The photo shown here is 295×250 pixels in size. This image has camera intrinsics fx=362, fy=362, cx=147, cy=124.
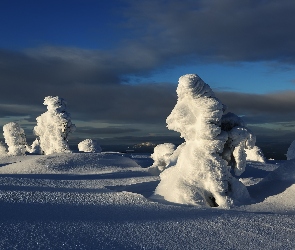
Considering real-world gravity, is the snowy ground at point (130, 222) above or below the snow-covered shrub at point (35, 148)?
below

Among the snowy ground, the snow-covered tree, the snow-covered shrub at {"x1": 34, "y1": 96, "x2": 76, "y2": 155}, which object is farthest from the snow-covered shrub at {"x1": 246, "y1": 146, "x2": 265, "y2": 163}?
the snow-covered tree

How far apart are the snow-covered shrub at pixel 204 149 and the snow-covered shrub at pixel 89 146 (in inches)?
716

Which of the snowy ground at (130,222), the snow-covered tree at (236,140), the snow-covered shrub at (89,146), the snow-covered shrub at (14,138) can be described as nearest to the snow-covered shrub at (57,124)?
the snow-covered shrub at (89,146)

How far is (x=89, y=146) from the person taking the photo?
27828 mm

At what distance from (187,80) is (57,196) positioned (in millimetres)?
4293

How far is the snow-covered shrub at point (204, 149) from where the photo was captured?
9109 millimetres

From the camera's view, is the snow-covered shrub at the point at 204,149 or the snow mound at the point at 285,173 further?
the snow mound at the point at 285,173

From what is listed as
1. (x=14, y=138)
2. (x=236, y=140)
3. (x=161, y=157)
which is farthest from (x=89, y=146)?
(x=236, y=140)

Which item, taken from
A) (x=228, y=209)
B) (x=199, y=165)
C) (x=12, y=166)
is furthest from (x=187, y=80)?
(x=12, y=166)

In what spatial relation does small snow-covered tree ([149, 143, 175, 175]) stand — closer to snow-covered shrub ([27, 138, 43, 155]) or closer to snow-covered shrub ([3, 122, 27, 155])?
snow-covered shrub ([27, 138, 43, 155])

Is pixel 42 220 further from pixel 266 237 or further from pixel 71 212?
pixel 266 237

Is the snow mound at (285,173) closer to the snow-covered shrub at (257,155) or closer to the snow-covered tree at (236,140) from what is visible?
the snow-covered tree at (236,140)

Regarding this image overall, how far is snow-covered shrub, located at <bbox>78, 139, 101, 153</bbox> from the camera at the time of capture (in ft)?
90.6

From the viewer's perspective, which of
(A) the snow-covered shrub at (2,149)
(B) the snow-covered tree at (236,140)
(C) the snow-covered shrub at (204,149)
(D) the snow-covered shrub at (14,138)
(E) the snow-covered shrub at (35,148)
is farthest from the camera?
(A) the snow-covered shrub at (2,149)
